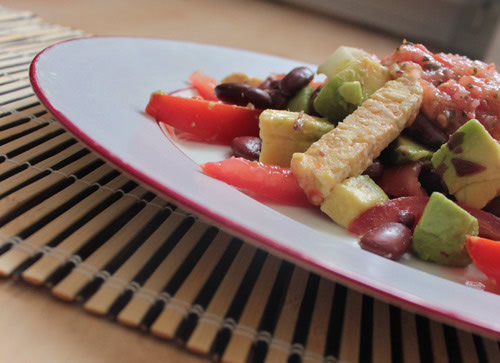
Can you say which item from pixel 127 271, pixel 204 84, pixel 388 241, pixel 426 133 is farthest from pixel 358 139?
pixel 204 84

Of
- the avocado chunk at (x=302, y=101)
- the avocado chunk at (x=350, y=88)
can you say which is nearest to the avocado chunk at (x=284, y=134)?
the avocado chunk at (x=350, y=88)

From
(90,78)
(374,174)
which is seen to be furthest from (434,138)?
(90,78)

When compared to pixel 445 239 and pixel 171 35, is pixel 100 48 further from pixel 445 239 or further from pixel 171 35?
pixel 171 35

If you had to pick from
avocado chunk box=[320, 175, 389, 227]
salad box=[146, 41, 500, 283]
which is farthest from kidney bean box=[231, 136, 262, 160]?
avocado chunk box=[320, 175, 389, 227]

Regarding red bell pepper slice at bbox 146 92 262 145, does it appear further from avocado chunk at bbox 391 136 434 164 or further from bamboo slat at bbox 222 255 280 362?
bamboo slat at bbox 222 255 280 362

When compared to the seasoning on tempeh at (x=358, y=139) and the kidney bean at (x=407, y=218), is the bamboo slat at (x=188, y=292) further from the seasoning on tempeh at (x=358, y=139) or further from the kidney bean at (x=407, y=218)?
the kidney bean at (x=407, y=218)

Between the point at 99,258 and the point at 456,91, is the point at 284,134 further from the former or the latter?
the point at 99,258
